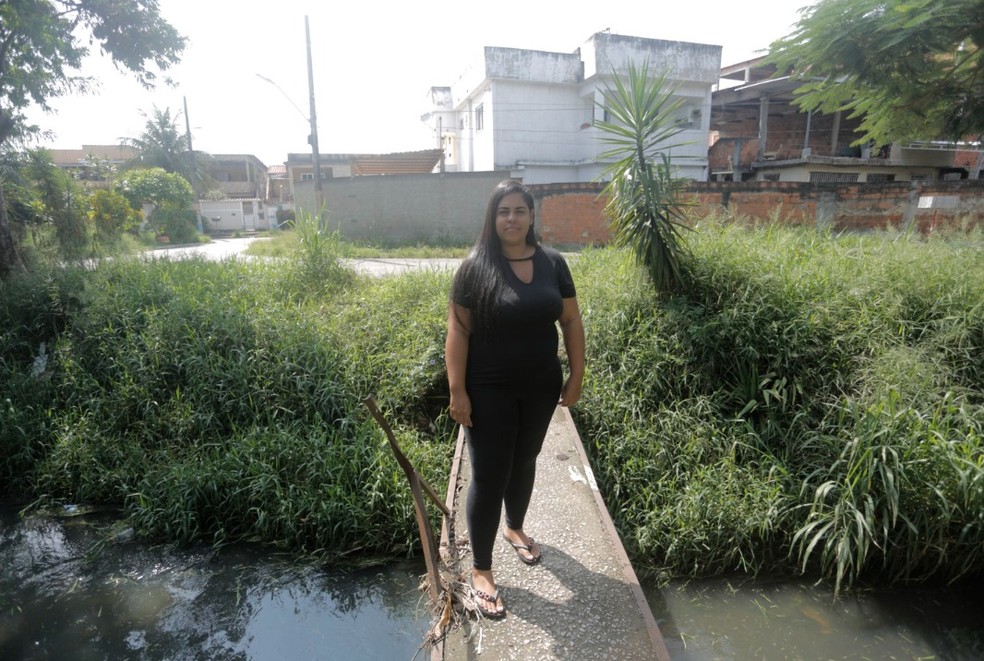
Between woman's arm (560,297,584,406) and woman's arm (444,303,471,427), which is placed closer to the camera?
woman's arm (444,303,471,427)

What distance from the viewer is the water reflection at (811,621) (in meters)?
2.71

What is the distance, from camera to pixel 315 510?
367 centimetres

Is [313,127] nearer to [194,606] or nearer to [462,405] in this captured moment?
[194,606]

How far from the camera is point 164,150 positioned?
92.6 feet

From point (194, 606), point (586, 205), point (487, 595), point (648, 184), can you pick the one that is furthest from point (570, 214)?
point (487, 595)

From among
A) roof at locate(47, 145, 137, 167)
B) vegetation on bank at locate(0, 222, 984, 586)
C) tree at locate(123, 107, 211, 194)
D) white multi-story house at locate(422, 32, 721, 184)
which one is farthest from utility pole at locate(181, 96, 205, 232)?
vegetation on bank at locate(0, 222, 984, 586)

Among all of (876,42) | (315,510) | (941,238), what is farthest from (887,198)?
(315,510)

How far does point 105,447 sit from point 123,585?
1466 millimetres

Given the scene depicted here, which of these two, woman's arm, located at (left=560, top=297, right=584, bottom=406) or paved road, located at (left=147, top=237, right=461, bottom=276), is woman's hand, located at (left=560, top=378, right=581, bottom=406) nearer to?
woman's arm, located at (left=560, top=297, right=584, bottom=406)

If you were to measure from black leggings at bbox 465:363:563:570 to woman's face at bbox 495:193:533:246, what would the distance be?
53cm

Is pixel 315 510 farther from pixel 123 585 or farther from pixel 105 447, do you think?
pixel 105 447

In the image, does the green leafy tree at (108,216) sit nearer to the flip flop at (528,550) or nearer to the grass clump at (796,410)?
the grass clump at (796,410)

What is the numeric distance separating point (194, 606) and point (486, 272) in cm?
266

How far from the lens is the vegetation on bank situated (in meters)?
3.19
